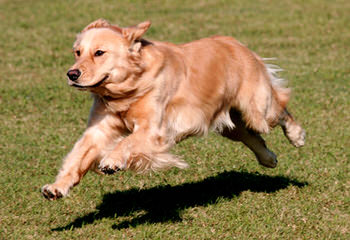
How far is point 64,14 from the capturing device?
56.2 ft

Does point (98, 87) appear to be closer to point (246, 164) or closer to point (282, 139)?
point (246, 164)

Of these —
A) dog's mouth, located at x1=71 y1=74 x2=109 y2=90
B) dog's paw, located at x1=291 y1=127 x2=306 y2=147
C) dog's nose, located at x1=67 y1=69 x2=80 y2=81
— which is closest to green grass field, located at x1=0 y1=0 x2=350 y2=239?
dog's paw, located at x1=291 y1=127 x2=306 y2=147

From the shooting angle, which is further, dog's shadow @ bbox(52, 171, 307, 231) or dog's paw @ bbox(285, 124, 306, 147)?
dog's paw @ bbox(285, 124, 306, 147)

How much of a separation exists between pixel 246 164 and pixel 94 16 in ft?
33.7

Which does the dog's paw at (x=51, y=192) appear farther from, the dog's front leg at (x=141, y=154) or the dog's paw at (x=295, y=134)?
the dog's paw at (x=295, y=134)

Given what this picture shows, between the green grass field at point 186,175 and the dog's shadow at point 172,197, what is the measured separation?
11mm

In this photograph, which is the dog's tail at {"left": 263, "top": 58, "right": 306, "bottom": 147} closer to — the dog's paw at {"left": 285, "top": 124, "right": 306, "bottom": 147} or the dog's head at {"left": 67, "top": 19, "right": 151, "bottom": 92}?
the dog's paw at {"left": 285, "top": 124, "right": 306, "bottom": 147}

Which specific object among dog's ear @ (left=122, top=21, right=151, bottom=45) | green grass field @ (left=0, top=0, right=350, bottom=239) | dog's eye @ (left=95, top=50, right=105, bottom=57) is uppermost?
dog's ear @ (left=122, top=21, right=151, bottom=45)

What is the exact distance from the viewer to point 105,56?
520cm

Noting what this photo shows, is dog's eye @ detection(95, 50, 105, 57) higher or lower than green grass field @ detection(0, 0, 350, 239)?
higher

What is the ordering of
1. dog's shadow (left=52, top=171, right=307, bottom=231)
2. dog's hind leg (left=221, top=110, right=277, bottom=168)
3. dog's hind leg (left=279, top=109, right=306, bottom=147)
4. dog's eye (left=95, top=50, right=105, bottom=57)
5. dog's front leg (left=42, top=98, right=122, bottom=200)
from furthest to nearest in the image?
1. dog's hind leg (left=279, top=109, right=306, bottom=147)
2. dog's hind leg (left=221, top=110, right=277, bottom=168)
3. dog's shadow (left=52, top=171, right=307, bottom=231)
4. dog's front leg (left=42, top=98, right=122, bottom=200)
5. dog's eye (left=95, top=50, right=105, bottom=57)

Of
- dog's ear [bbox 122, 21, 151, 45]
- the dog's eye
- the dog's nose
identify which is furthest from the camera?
dog's ear [bbox 122, 21, 151, 45]

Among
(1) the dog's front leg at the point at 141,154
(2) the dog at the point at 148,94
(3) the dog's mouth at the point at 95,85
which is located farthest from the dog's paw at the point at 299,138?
(3) the dog's mouth at the point at 95,85

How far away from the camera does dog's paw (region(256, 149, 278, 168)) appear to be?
713 centimetres
